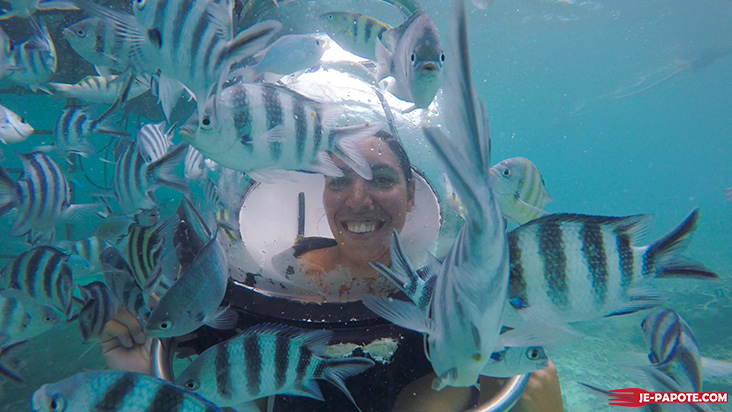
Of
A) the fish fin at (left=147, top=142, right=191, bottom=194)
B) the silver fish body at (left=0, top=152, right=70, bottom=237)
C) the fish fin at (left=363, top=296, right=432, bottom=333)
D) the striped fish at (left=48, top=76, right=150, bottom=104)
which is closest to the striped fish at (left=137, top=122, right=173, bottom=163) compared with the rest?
the fish fin at (left=147, top=142, right=191, bottom=194)

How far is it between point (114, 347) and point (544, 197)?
10.4 feet

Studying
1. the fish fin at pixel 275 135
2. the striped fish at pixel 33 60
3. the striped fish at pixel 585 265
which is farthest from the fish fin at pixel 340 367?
the striped fish at pixel 33 60

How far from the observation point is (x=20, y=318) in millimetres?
2805

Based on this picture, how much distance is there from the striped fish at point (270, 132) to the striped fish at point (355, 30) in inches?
30.5

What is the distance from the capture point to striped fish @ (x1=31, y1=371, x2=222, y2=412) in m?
1.07

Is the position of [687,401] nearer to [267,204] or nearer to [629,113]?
[267,204]

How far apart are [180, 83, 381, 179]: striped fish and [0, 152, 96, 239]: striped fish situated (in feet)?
6.82

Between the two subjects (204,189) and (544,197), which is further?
(204,189)

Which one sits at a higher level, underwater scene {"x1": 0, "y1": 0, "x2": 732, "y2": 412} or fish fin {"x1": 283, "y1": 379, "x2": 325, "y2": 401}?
underwater scene {"x1": 0, "y1": 0, "x2": 732, "y2": 412}

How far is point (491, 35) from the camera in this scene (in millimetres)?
27266

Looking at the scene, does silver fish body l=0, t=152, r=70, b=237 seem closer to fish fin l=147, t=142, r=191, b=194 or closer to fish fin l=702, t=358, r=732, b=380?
fish fin l=147, t=142, r=191, b=194

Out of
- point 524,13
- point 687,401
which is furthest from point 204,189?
point 524,13

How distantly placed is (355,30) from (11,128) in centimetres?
339

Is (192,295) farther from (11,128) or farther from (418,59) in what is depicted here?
(11,128)
